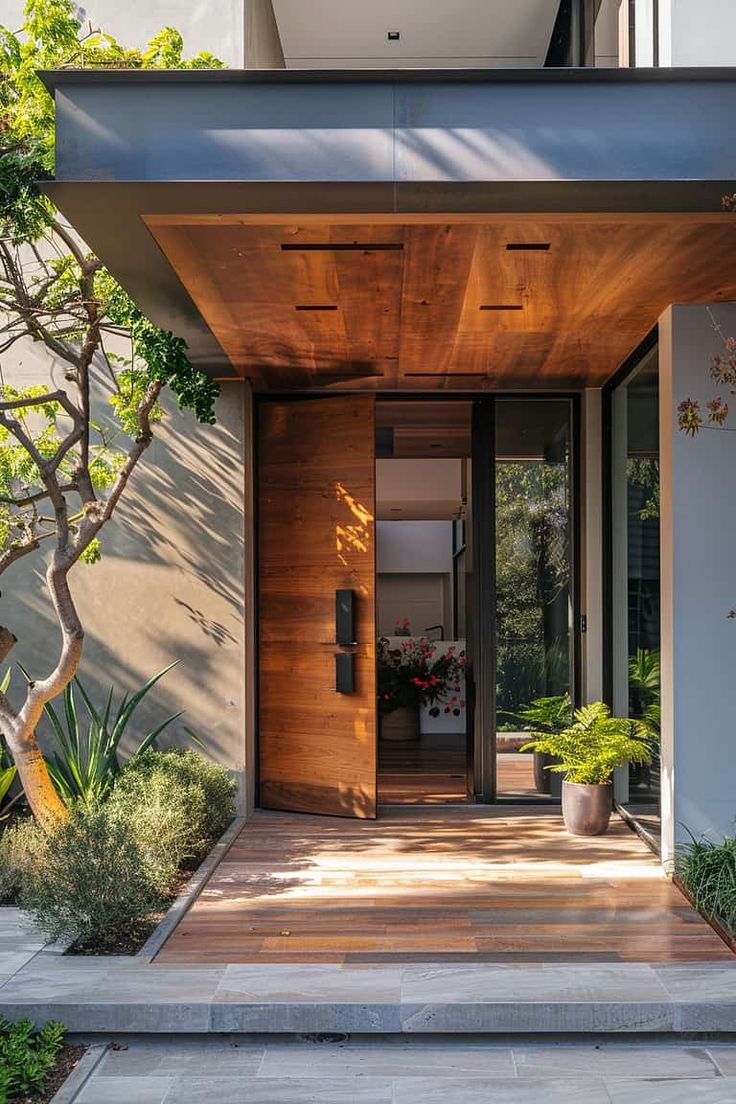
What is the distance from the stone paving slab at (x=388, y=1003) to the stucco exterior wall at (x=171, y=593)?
2.77 m

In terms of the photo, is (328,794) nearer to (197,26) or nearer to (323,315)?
(323,315)

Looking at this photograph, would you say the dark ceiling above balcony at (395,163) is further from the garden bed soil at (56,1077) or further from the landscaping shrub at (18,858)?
the garden bed soil at (56,1077)

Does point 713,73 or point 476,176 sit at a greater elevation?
point 713,73

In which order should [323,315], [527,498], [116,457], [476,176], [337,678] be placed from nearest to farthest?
[476,176], [323,315], [116,457], [337,678], [527,498]

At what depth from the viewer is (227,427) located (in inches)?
251

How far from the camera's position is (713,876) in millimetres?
4422

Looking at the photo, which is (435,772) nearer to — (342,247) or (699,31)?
(342,247)

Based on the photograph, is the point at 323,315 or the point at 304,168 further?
the point at 323,315

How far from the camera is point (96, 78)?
3588 mm

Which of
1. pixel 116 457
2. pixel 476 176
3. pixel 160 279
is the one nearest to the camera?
pixel 476 176

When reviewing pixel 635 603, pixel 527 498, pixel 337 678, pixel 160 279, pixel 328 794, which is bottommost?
pixel 328 794

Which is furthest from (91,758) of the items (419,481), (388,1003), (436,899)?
(419,481)

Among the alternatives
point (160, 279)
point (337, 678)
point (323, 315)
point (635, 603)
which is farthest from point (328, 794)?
point (160, 279)

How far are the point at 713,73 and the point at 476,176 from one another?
94 centimetres
